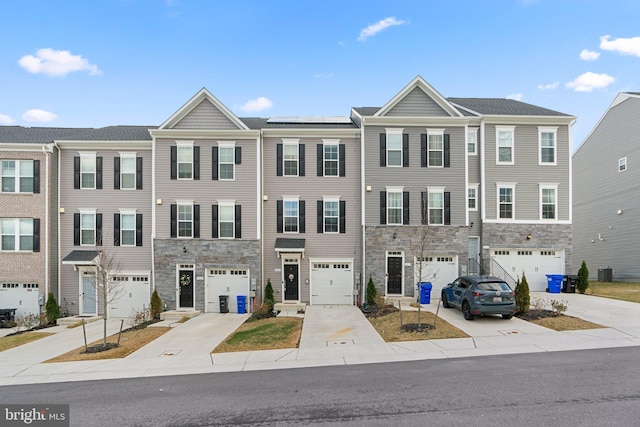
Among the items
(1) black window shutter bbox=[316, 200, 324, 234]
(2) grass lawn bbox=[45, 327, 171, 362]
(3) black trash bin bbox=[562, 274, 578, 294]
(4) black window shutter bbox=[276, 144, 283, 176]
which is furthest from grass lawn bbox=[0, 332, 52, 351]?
(3) black trash bin bbox=[562, 274, 578, 294]

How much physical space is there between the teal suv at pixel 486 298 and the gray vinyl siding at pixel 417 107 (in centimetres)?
986

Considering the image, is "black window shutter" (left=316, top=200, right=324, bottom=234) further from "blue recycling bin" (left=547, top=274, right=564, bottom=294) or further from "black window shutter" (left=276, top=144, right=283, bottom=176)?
"blue recycling bin" (left=547, top=274, right=564, bottom=294)

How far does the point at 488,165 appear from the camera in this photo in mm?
21844

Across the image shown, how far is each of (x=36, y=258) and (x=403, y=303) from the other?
19816 mm

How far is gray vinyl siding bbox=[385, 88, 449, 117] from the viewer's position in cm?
2088

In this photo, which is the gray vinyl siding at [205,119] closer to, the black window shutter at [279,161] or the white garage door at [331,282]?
the black window shutter at [279,161]

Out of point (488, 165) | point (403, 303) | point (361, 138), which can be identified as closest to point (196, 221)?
point (361, 138)

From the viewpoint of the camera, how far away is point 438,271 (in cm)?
2056

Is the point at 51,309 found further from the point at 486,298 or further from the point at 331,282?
the point at 486,298

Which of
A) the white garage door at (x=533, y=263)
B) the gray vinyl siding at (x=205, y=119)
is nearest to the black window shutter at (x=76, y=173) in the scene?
the gray vinyl siding at (x=205, y=119)

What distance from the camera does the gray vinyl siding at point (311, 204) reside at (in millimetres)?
21047

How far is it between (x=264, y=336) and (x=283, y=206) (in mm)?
8992

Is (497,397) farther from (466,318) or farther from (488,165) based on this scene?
(488,165)

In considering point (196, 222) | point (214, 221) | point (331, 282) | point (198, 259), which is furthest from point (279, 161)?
point (331, 282)
